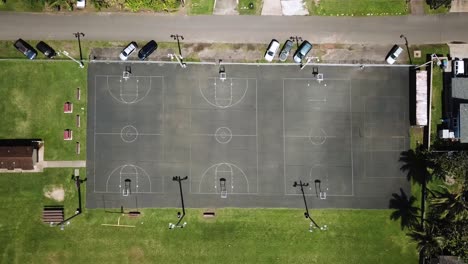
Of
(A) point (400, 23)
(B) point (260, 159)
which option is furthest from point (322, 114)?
(A) point (400, 23)

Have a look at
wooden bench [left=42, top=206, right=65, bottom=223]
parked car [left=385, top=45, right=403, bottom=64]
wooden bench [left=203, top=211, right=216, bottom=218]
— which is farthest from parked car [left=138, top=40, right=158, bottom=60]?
parked car [left=385, top=45, right=403, bottom=64]

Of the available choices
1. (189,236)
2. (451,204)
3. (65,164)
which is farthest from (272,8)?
(65,164)

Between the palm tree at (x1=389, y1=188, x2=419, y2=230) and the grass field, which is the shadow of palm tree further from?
the grass field

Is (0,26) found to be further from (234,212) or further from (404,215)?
(404,215)

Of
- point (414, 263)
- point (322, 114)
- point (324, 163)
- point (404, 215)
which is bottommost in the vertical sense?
point (414, 263)

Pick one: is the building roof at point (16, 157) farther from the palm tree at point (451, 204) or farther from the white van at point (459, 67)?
the white van at point (459, 67)

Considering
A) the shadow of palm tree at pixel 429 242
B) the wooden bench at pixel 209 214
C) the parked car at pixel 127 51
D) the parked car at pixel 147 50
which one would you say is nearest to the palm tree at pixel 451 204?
the shadow of palm tree at pixel 429 242
